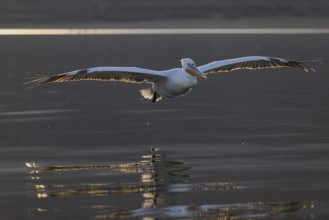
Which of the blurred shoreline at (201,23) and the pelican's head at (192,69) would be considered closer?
the pelican's head at (192,69)

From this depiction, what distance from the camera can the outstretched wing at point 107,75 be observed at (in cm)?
1817

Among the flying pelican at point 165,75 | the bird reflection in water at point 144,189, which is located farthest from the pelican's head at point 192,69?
the bird reflection in water at point 144,189

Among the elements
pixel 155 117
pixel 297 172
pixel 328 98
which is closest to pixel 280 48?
pixel 328 98

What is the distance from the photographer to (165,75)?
18750 mm

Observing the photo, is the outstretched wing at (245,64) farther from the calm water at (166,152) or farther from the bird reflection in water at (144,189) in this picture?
the bird reflection in water at (144,189)

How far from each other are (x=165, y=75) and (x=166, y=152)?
208cm

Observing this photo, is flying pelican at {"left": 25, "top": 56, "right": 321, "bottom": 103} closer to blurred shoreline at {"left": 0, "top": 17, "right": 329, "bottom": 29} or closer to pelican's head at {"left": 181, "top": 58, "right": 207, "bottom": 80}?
pelican's head at {"left": 181, "top": 58, "right": 207, "bottom": 80}

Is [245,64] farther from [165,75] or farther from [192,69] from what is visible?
[165,75]

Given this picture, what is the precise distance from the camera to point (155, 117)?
71.1 ft

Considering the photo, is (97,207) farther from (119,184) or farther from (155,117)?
(155,117)

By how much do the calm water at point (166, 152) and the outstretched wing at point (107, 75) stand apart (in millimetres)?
898

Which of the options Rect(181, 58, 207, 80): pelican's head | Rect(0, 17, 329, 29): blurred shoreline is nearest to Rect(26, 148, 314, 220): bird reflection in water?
Rect(181, 58, 207, 80): pelican's head

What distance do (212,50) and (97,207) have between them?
39120mm

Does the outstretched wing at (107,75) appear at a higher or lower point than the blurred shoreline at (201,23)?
lower
